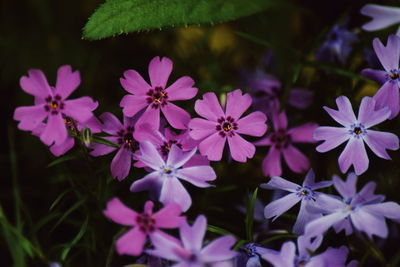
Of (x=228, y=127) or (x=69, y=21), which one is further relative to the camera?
(x=69, y=21)

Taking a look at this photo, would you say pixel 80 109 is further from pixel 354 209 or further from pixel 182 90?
pixel 354 209

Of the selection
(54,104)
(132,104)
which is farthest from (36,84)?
(132,104)

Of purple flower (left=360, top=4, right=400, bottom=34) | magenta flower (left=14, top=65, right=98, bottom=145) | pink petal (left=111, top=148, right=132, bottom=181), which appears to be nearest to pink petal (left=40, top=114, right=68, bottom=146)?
magenta flower (left=14, top=65, right=98, bottom=145)

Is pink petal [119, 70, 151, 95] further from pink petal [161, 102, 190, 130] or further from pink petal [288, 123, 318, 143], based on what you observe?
pink petal [288, 123, 318, 143]

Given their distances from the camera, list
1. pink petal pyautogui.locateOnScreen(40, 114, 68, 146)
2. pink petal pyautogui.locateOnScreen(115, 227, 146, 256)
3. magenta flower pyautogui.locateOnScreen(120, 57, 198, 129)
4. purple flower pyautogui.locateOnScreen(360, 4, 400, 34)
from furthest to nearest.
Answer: purple flower pyautogui.locateOnScreen(360, 4, 400, 34)
magenta flower pyautogui.locateOnScreen(120, 57, 198, 129)
pink petal pyautogui.locateOnScreen(40, 114, 68, 146)
pink petal pyautogui.locateOnScreen(115, 227, 146, 256)

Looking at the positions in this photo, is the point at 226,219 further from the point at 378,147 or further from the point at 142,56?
the point at 142,56

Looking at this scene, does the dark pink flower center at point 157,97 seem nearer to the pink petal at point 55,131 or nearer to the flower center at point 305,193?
the pink petal at point 55,131

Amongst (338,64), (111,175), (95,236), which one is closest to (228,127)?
(111,175)
